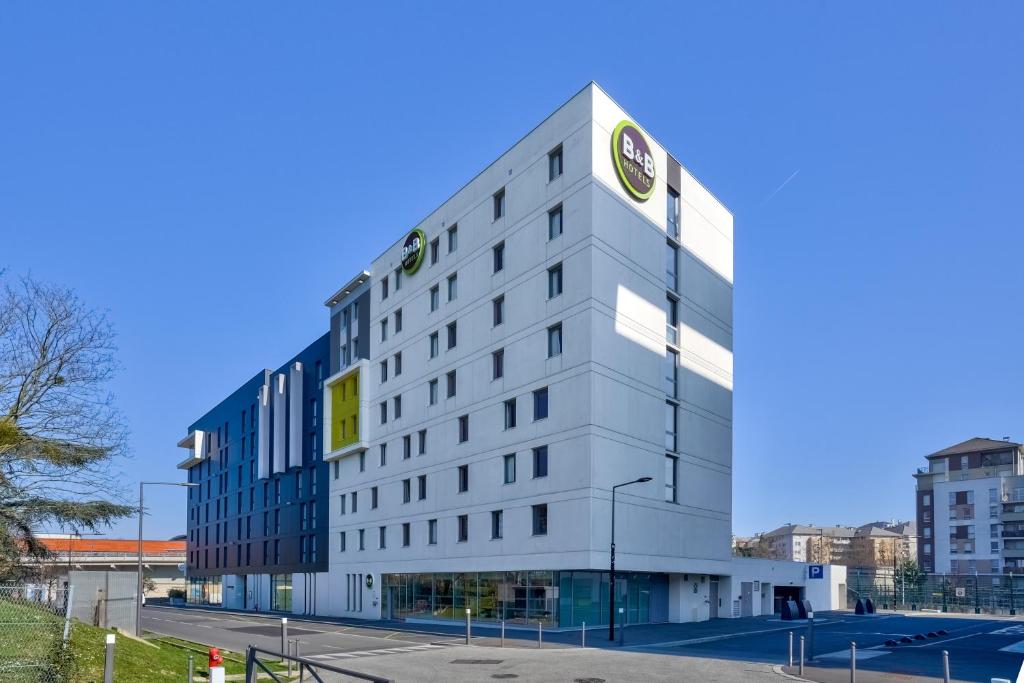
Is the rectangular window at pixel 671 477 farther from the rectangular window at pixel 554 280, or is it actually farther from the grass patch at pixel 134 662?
the grass patch at pixel 134 662

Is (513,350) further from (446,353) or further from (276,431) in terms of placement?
(276,431)

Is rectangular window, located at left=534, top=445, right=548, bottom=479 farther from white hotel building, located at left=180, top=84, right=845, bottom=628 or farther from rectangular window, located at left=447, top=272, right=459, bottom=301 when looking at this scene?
rectangular window, located at left=447, top=272, right=459, bottom=301

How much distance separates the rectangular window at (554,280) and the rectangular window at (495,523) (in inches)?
463

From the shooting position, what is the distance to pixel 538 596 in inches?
1725

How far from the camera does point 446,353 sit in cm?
5359

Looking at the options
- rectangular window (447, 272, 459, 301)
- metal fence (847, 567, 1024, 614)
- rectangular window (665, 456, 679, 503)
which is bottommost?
metal fence (847, 567, 1024, 614)

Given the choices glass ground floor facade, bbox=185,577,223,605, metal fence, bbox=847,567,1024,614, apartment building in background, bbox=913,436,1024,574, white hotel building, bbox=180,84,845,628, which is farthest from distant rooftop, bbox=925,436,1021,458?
glass ground floor facade, bbox=185,577,223,605

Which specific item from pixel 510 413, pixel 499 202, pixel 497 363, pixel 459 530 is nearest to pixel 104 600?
pixel 510 413

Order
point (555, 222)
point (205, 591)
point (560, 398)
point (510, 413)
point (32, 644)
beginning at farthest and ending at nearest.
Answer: point (205, 591)
point (510, 413)
point (555, 222)
point (560, 398)
point (32, 644)

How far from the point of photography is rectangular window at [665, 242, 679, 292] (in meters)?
49.8

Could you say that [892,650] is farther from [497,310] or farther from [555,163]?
[555,163]

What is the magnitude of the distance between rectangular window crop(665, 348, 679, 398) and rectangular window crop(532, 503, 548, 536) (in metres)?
9.67

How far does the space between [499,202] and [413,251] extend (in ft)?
32.6

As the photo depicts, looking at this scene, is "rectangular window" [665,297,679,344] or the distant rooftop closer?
"rectangular window" [665,297,679,344]
